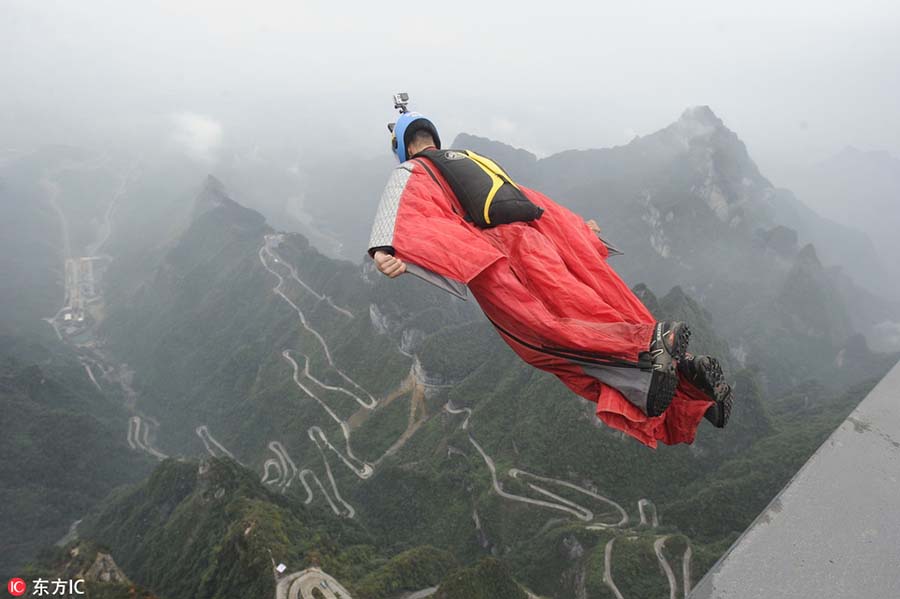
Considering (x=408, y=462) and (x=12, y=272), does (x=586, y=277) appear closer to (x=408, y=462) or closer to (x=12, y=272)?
(x=408, y=462)

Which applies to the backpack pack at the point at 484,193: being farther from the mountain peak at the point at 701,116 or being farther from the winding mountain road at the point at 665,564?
the mountain peak at the point at 701,116

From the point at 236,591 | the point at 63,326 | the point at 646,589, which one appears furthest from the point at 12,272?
the point at 646,589

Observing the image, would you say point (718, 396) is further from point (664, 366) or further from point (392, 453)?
point (392, 453)

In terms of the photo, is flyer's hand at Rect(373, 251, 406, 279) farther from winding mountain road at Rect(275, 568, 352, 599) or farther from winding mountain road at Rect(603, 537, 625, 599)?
winding mountain road at Rect(603, 537, 625, 599)

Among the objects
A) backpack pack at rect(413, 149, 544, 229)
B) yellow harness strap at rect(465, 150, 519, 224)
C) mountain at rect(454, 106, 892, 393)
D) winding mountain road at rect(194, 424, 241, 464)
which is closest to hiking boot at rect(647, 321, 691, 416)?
backpack pack at rect(413, 149, 544, 229)

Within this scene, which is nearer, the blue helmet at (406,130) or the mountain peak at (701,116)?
the blue helmet at (406,130)

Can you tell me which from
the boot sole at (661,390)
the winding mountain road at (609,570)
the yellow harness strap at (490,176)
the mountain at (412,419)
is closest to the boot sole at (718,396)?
the boot sole at (661,390)

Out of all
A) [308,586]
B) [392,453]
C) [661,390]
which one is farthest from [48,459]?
[661,390]
